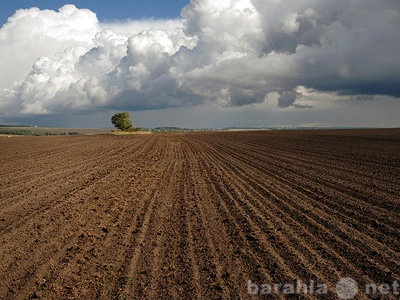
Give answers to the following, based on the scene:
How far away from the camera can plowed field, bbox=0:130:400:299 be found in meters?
5.51

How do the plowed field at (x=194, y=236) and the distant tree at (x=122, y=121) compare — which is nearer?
the plowed field at (x=194, y=236)

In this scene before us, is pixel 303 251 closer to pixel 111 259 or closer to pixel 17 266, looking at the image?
pixel 111 259

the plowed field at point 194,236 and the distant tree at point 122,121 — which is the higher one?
the distant tree at point 122,121

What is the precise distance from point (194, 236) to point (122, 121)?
9632 centimetres

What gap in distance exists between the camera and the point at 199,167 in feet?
62.3

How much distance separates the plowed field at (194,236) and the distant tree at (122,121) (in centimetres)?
8786

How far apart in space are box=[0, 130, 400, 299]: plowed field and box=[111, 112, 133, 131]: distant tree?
87859 mm

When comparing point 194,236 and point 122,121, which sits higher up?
point 122,121

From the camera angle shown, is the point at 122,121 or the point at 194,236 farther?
the point at 122,121

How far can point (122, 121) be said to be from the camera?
329ft

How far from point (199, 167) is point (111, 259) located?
1275 centimetres

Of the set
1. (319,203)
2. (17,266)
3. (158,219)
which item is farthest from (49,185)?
(319,203)

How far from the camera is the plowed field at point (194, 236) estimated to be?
18.1 ft

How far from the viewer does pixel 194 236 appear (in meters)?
7.67
